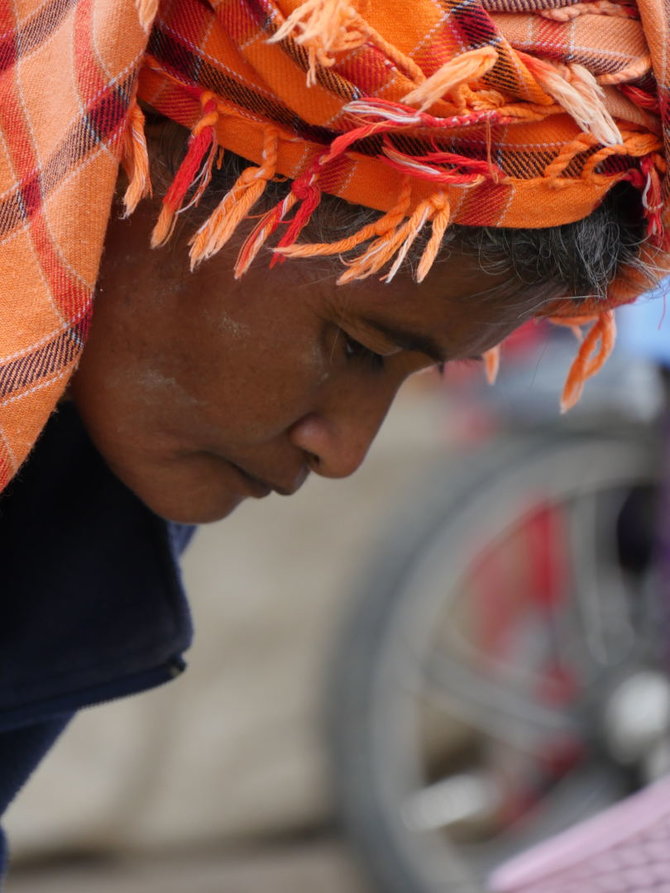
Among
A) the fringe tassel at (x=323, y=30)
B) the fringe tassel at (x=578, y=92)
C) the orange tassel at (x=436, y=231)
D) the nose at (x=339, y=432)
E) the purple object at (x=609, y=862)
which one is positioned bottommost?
the purple object at (x=609, y=862)

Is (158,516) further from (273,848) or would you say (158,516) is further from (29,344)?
(273,848)

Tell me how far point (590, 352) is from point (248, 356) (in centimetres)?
45

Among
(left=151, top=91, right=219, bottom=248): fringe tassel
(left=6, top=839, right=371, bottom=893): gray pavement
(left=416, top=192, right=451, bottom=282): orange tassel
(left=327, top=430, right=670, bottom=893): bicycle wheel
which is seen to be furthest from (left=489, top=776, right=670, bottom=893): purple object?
(left=6, top=839, right=371, bottom=893): gray pavement

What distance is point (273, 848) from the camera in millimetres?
3811

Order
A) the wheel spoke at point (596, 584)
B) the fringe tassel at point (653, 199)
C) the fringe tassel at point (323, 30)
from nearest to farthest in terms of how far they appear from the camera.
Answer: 1. the fringe tassel at point (323, 30)
2. the fringe tassel at point (653, 199)
3. the wheel spoke at point (596, 584)

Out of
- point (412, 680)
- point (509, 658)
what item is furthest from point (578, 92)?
point (509, 658)

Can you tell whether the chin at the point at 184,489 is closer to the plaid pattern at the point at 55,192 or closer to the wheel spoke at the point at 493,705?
the plaid pattern at the point at 55,192

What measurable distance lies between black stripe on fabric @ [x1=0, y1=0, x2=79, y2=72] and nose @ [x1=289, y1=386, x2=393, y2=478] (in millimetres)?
466

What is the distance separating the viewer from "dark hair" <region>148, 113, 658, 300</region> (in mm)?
1245

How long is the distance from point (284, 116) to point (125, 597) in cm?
72

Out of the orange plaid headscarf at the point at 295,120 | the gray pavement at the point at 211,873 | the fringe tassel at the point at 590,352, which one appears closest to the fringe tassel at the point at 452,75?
the orange plaid headscarf at the point at 295,120

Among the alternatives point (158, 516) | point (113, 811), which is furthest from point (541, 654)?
point (158, 516)

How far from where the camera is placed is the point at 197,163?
46.1 inches

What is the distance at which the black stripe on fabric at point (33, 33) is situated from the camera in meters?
1.20
